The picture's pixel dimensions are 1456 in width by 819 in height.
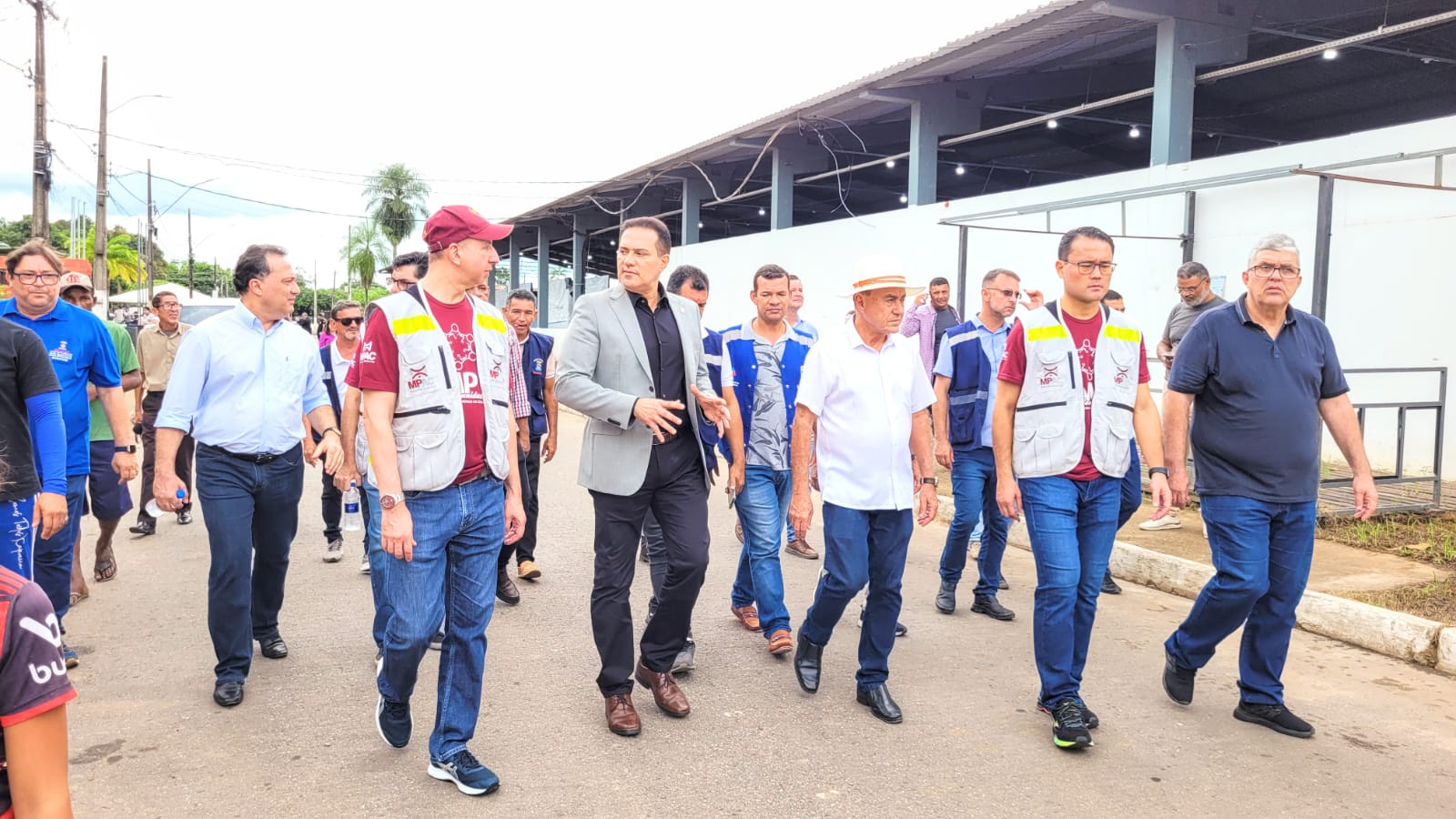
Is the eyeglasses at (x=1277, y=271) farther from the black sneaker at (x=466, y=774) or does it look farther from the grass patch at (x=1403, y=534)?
the grass patch at (x=1403, y=534)

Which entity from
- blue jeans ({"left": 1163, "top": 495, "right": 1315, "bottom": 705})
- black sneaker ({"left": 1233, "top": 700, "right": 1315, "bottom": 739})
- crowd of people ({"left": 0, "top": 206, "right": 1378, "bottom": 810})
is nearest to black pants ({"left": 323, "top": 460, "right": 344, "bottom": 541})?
crowd of people ({"left": 0, "top": 206, "right": 1378, "bottom": 810})

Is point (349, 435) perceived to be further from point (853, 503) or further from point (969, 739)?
point (969, 739)

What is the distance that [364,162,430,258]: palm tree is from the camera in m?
55.7

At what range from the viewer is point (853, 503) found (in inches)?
175

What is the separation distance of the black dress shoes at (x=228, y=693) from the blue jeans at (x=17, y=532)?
0.91 metres

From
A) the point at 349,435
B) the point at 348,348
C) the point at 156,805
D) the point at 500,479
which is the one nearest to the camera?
the point at 156,805

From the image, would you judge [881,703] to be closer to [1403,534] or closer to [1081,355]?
[1081,355]

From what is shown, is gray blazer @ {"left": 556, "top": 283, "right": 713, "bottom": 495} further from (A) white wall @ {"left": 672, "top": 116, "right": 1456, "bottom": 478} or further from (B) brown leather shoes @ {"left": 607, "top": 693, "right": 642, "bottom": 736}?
(A) white wall @ {"left": 672, "top": 116, "right": 1456, "bottom": 478}

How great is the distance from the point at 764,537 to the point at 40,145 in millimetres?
21450

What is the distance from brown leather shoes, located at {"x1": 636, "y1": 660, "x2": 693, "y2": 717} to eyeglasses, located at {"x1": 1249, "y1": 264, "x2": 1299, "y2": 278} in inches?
119

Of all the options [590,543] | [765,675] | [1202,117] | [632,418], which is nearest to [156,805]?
[632,418]

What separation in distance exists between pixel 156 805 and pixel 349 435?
158 cm

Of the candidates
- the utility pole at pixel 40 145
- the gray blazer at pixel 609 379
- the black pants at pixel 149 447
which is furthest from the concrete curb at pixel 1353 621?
the utility pole at pixel 40 145

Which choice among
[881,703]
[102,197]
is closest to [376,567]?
[881,703]
